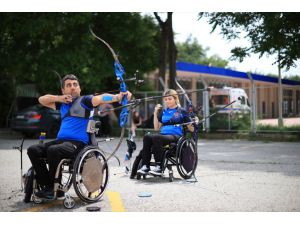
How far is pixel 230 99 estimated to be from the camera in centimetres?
1531

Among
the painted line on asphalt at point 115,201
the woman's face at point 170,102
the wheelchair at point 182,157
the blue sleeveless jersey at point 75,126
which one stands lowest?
the painted line on asphalt at point 115,201

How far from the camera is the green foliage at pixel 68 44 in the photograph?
526 inches

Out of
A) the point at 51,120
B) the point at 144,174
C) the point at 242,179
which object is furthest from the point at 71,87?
the point at 51,120

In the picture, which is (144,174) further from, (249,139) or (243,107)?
(243,107)

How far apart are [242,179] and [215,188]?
85 centimetres

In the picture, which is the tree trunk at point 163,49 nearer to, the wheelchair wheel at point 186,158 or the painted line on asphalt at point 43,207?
the wheelchair wheel at point 186,158

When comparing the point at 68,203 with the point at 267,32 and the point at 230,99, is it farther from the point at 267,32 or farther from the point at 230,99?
the point at 230,99

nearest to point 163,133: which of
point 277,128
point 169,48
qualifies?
point 277,128

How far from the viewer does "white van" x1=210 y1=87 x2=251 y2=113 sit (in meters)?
14.5

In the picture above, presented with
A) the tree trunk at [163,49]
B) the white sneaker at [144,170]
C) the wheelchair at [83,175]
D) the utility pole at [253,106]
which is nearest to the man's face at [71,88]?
Answer: the wheelchair at [83,175]

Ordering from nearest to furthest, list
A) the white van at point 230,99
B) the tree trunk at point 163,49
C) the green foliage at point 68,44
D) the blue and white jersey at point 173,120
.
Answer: the blue and white jersey at point 173,120
the green foliage at point 68,44
the white van at point 230,99
the tree trunk at point 163,49

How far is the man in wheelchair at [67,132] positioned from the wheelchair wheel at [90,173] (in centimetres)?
13

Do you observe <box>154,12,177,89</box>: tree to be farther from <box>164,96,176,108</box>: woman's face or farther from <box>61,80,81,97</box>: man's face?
<box>61,80,81,97</box>: man's face

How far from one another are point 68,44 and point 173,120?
28.1ft
